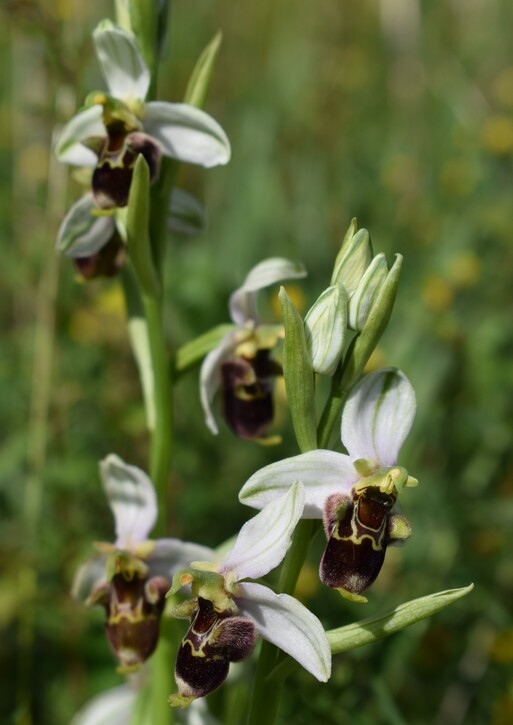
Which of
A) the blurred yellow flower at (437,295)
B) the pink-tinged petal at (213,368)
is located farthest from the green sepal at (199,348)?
the blurred yellow flower at (437,295)

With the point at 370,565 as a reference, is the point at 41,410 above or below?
below

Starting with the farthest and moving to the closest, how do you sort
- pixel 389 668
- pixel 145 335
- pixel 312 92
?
pixel 312 92
pixel 389 668
pixel 145 335

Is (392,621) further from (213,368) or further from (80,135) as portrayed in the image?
(80,135)

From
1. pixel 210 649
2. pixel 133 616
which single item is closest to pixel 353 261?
pixel 210 649

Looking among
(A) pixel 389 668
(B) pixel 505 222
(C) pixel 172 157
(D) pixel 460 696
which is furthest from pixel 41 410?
(B) pixel 505 222

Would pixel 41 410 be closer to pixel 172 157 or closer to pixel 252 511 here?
pixel 252 511
